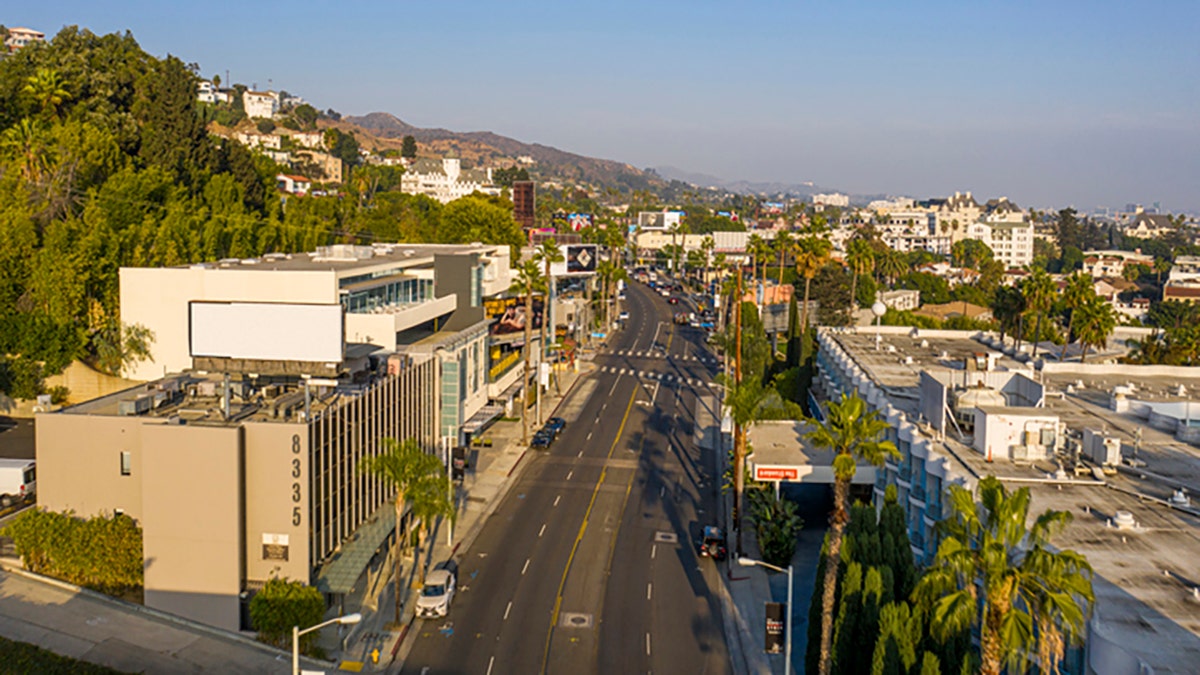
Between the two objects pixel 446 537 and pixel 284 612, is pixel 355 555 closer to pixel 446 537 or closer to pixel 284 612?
pixel 284 612

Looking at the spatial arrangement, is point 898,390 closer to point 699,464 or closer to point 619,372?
point 699,464

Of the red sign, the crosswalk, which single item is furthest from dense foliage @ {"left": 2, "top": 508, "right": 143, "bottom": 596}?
the crosswalk

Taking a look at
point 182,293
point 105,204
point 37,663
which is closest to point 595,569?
point 37,663

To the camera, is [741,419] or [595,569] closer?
[595,569]

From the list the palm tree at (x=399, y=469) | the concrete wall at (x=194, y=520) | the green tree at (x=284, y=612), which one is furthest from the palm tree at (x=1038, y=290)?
the concrete wall at (x=194, y=520)

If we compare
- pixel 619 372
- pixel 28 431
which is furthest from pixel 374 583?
pixel 619 372

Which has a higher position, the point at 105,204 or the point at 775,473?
the point at 105,204
